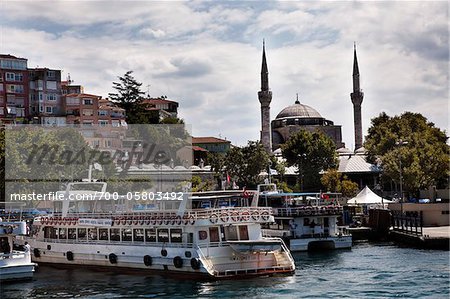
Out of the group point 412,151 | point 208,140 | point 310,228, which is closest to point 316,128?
point 208,140

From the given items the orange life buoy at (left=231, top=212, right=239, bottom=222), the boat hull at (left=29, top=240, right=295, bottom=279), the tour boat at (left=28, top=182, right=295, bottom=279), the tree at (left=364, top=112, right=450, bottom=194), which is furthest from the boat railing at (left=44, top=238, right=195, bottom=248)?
the tree at (left=364, top=112, right=450, bottom=194)

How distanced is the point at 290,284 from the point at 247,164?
158 ft

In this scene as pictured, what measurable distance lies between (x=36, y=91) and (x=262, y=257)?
224 feet

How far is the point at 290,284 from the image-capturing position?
31.2m

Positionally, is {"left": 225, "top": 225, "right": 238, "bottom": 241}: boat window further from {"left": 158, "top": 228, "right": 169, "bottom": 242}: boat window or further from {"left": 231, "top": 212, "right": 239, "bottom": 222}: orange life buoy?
{"left": 158, "top": 228, "right": 169, "bottom": 242}: boat window

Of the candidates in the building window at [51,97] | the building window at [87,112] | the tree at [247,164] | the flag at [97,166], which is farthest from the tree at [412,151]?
the building window at [51,97]

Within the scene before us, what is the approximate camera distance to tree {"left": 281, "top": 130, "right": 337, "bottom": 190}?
88.9 meters

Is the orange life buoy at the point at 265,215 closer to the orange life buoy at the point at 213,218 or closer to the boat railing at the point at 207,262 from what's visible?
the orange life buoy at the point at 213,218

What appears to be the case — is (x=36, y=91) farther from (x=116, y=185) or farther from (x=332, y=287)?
(x=332, y=287)

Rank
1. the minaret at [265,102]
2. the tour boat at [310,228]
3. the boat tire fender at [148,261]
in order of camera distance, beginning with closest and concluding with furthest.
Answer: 1. the boat tire fender at [148,261]
2. the tour boat at [310,228]
3. the minaret at [265,102]

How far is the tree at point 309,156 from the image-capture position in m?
88.9

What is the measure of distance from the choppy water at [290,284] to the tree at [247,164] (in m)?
39.5

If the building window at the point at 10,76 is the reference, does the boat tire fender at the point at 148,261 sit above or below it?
below

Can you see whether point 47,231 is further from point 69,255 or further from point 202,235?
point 202,235
